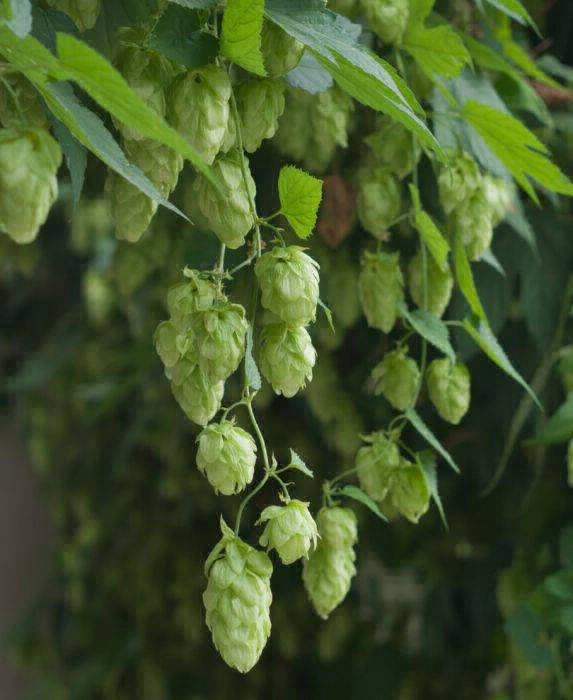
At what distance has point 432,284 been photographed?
2.61 ft

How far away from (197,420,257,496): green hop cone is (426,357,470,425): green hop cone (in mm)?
238

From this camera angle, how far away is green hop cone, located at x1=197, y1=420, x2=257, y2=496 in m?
0.59

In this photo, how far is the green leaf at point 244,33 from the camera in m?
0.55

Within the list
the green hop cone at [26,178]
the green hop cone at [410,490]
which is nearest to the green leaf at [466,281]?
the green hop cone at [410,490]

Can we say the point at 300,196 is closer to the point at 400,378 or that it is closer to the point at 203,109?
the point at 203,109

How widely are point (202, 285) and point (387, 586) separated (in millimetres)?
1727

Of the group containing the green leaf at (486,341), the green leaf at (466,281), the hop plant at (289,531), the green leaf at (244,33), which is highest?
the green leaf at (244,33)

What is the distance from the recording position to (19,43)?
470 mm

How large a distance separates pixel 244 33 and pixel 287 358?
17 cm

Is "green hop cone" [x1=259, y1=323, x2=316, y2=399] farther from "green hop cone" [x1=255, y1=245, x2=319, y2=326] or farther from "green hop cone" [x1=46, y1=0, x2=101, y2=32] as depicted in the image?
"green hop cone" [x1=46, y1=0, x2=101, y2=32]

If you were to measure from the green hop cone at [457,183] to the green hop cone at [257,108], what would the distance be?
188 millimetres

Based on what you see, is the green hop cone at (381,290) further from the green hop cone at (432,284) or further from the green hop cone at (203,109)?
the green hop cone at (203,109)

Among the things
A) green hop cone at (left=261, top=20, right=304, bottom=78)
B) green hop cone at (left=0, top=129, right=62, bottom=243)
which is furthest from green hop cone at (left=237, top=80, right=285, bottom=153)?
green hop cone at (left=0, top=129, right=62, bottom=243)

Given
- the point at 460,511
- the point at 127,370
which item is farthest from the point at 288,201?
the point at 127,370
